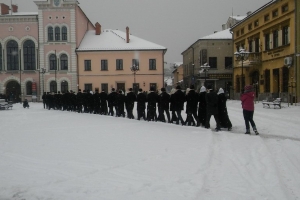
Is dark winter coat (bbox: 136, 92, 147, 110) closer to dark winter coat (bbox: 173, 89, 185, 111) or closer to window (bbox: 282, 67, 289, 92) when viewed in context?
dark winter coat (bbox: 173, 89, 185, 111)

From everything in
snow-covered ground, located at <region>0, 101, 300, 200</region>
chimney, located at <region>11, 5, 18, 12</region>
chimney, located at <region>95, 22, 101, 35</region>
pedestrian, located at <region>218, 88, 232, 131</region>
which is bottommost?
snow-covered ground, located at <region>0, 101, 300, 200</region>

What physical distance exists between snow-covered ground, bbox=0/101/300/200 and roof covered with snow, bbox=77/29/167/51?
37266 mm

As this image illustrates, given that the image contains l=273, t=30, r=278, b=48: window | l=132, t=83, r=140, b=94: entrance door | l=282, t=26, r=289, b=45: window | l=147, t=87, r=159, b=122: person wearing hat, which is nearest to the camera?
l=147, t=87, r=159, b=122: person wearing hat

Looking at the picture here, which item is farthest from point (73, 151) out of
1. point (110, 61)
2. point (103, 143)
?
point (110, 61)

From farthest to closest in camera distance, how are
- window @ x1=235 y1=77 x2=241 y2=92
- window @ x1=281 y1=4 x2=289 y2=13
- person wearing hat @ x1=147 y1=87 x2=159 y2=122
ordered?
window @ x1=235 y1=77 x2=241 y2=92 → window @ x1=281 y1=4 x2=289 y2=13 → person wearing hat @ x1=147 y1=87 x2=159 y2=122

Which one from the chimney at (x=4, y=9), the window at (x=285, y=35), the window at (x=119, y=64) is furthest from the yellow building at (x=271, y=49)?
the chimney at (x=4, y=9)

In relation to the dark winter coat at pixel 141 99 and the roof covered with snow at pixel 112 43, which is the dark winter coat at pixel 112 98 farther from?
the roof covered with snow at pixel 112 43

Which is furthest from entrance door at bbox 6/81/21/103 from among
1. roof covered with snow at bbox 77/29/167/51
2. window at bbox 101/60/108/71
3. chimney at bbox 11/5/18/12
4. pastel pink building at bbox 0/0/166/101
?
chimney at bbox 11/5/18/12

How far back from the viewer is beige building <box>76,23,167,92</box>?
46.6 m

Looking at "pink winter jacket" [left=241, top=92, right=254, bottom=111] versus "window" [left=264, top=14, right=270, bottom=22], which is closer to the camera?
"pink winter jacket" [left=241, top=92, right=254, bottom=111]

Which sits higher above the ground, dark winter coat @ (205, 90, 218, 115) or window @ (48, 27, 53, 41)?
window @ (48, 27, 53, 41)

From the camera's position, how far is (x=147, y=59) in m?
47.1

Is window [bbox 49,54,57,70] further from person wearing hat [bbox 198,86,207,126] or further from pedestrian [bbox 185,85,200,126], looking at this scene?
person wearing hat [bbox 198,86,207,126]

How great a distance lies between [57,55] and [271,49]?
29.8 metres
